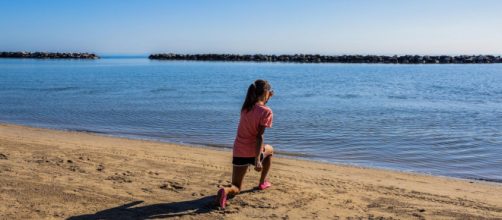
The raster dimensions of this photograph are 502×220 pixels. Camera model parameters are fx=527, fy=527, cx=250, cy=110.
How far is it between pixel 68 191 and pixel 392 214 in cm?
369

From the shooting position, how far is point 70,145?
396 inches

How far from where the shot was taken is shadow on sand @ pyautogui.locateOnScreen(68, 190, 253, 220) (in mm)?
5343

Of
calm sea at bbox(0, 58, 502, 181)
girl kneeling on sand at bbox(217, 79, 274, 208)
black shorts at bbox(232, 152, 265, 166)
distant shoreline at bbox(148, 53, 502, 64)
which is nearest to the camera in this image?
girl kneeling on sand at bbox(217, 79, 274, 208)

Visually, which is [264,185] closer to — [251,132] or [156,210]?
[251,132]

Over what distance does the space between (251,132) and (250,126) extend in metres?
0.08

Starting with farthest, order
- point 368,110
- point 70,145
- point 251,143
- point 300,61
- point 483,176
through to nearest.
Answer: point 300,61
point 368,110
point 70,145
point 483,176
point 251,143

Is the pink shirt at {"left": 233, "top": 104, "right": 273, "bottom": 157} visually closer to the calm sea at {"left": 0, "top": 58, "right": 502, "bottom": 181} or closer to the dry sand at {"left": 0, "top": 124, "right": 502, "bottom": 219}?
the dry sand at {"left": 0, "top": 124, "right": 502, "bottom": 219}

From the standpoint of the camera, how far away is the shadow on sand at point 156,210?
534 centimetres

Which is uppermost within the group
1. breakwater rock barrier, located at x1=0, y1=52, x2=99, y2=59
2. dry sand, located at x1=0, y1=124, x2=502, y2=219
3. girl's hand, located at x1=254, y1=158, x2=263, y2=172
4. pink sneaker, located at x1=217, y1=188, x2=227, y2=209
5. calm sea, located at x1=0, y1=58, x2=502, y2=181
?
breakwater rock barrier, located at x1=0, y1=52, x2=99, y2=59

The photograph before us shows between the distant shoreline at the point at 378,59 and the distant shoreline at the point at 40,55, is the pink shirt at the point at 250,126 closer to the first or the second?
the distant shoreline at the point at 378,59

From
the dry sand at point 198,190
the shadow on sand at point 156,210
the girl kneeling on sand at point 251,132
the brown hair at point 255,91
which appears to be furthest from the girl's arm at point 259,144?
the shadow on sand at point 156,210

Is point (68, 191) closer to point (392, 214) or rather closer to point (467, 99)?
point (392, 214)

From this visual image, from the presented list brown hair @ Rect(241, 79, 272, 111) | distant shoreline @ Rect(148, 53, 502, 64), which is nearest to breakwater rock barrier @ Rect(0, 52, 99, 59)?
distant shoreline @ Rect(148, 53, 502, 64)

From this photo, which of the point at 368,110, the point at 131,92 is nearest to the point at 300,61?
the point at 131,92
